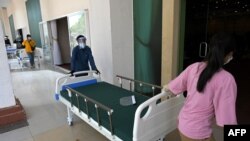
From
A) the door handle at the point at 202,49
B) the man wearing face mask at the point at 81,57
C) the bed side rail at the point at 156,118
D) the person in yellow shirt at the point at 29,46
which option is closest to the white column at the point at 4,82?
the man wearing face mask at the point at 81,57

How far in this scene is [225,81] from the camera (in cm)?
114

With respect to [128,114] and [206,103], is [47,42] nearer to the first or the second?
[128,114]

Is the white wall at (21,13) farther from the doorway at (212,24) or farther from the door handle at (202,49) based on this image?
the door handle at (202,49)

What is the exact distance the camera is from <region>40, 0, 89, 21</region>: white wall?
4909mm

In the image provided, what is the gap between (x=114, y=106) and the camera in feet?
7.77

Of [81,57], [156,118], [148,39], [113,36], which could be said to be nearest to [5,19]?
[81,57]

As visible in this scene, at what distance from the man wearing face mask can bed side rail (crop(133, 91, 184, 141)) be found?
1.83 meters

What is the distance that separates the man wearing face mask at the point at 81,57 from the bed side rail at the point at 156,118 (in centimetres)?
183

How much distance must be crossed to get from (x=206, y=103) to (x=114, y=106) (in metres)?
1.34

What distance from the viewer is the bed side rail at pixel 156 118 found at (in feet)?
5.48

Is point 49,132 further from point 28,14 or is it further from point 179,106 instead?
point 28,14

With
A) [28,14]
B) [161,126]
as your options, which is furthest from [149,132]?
[28,14]

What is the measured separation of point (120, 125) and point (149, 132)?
0.30 m

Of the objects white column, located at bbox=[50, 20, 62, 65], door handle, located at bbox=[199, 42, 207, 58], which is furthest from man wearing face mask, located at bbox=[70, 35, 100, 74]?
white column, located at bbox=[50, 20, 62, 65]
